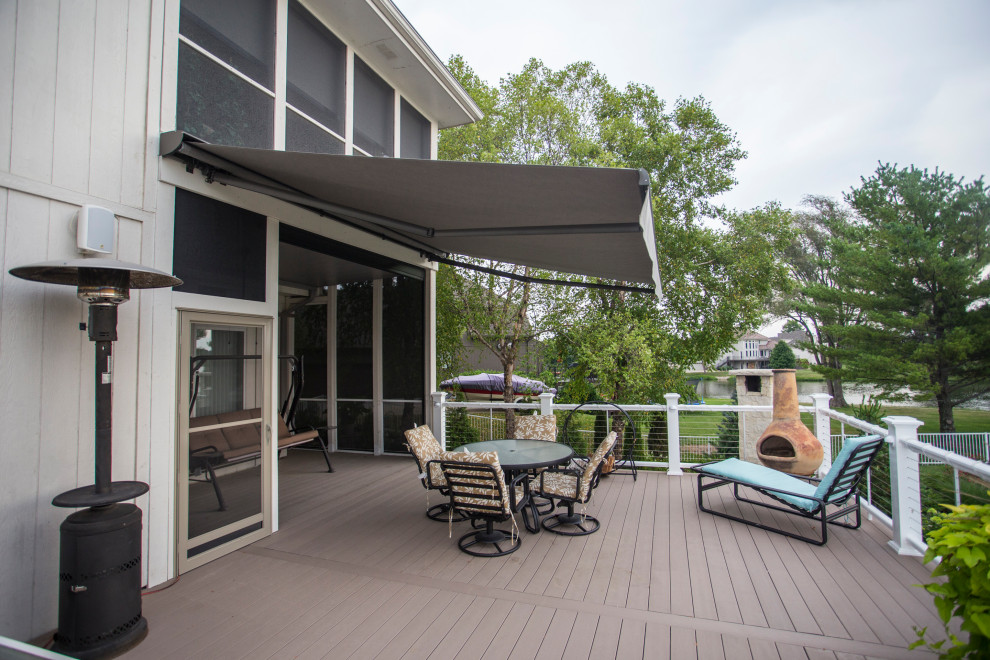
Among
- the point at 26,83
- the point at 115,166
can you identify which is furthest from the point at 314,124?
the point at 26,83

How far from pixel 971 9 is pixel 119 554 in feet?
46.9

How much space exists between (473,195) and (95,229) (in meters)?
2.12

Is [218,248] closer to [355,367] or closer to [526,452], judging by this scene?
[526,452]

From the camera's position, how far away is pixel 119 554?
2352 mm

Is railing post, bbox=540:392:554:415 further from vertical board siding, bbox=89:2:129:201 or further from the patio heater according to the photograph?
vertical board siding, bbox=89:2:129:201

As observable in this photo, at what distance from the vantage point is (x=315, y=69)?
15.0 feet

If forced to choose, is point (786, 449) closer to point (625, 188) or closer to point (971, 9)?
point (625, 188)

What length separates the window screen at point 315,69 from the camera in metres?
4.31

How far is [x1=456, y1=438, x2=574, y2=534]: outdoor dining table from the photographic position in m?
3.68

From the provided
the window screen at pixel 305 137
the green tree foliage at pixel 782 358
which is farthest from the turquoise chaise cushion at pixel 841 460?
the green tree foliage at pixel 782 358

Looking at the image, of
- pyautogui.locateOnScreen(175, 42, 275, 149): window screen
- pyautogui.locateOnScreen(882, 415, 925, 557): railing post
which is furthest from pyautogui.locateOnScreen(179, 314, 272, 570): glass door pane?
pyautogui.locateOnScreen(882, 415, 925, 557): railing post

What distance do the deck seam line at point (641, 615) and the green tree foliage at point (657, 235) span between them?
657 cm

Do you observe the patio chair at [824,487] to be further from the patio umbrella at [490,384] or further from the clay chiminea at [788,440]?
the patio umbrella at [490,384]

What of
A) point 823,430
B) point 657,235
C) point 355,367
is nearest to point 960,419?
point 657,235
